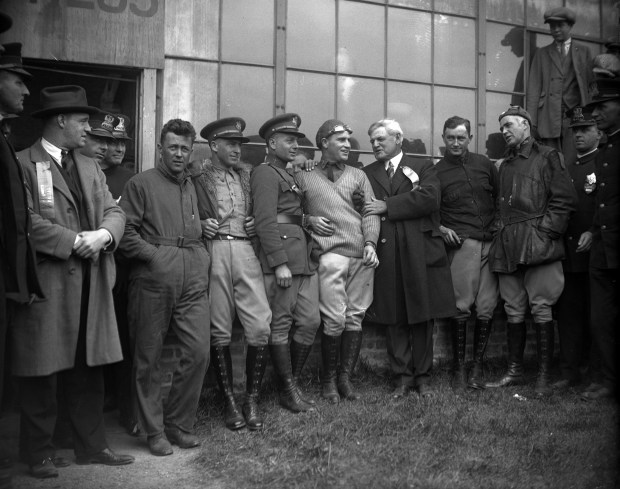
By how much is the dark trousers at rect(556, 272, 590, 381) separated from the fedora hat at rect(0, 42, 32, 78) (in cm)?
478

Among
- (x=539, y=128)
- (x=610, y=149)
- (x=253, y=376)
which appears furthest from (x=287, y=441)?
(x=539, y=128)

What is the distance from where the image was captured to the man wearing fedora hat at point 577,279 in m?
6.07

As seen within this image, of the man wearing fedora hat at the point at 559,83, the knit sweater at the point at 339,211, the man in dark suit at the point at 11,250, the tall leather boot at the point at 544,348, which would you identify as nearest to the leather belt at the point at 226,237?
the knit sweater at the point at 339,211

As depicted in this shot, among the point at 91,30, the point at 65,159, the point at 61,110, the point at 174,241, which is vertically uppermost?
the point at 91,30

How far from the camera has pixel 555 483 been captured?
13.1ft

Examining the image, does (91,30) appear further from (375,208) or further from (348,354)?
(348,354)

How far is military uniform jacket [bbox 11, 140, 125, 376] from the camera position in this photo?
13.0ft

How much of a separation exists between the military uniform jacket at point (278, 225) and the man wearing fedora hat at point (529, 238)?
6.11ft

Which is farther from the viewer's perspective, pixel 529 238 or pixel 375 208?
pixel 529 238

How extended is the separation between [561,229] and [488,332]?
1.14 meters

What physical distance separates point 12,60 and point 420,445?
11.7 ft

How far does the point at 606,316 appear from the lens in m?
5.54

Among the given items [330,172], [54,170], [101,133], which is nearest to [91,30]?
[101,133]

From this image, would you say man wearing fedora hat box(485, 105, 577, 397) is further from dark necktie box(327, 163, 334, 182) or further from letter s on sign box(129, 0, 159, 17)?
letter s on sign box(129, 0, 159, 17)
